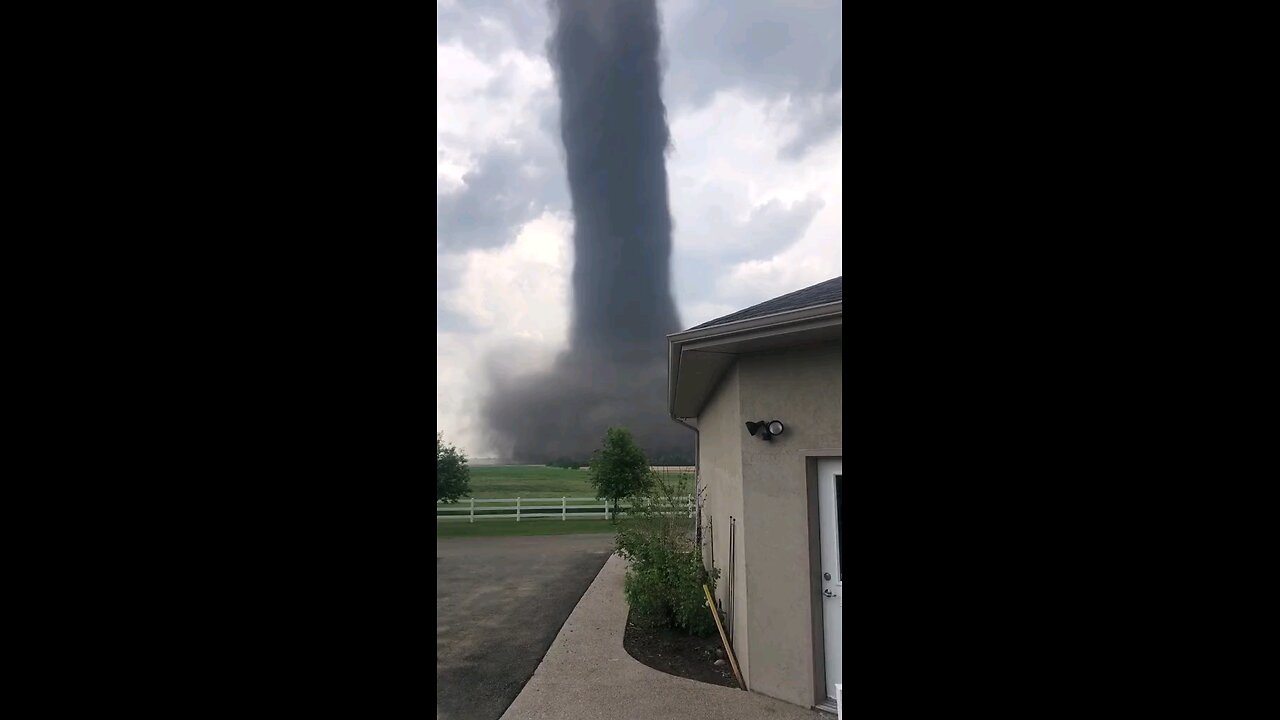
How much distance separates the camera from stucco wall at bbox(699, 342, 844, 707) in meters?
3.81

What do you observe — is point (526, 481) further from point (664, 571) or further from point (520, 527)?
point (664, 571)

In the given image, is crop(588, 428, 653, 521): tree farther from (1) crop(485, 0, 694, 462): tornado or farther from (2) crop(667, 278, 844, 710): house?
(2) crop(667, 278, 844, 710): house

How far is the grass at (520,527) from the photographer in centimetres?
1488

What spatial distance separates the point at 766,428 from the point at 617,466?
13937 millimetres

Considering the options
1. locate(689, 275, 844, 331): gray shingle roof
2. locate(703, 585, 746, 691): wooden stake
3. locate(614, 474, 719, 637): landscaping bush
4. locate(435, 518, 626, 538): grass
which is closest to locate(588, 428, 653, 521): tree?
locate(435, 518, 626, 538): grass

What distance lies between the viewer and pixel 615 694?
13.6ft

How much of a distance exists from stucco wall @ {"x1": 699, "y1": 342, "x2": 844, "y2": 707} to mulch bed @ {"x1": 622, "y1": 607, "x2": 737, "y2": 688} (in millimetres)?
301

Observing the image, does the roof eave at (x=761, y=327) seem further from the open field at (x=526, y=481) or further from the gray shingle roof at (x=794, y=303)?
the open field at (x=526, y=481)

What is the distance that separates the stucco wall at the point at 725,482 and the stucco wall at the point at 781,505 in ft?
0.24

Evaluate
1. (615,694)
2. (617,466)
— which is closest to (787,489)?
(615,694)

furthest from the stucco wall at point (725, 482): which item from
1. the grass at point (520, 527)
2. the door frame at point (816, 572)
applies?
the grass at point (520, 527)
